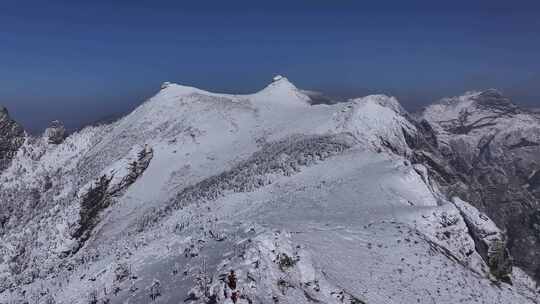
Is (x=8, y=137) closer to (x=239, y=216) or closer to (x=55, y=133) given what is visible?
(x=55, y=133)

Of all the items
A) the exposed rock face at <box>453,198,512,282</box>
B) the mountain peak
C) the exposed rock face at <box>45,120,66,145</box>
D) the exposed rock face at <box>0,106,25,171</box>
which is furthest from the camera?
the mountain peak

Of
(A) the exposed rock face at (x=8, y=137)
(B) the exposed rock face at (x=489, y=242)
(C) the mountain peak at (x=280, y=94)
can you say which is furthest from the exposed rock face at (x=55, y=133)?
(B) the exposed rock face at (x=489, y=242)

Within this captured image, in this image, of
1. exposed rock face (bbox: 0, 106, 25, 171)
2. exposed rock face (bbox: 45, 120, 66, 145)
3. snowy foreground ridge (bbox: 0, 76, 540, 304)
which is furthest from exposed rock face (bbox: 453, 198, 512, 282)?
exposed rock face (bbox: 0, 106, 25, 171)

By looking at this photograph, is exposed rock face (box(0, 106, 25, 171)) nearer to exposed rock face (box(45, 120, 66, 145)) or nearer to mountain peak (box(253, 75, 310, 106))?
exposed rock face (box(45, 120, 66, 145))

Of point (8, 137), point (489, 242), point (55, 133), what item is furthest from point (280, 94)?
point (489, 242)

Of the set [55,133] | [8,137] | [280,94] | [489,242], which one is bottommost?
[55,133]

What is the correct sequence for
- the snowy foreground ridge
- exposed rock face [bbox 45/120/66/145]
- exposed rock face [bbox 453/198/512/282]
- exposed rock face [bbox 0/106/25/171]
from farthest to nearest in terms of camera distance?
exposed rock face [bbox 45/120/66/145] < exposed rock face [bbox 0/106/25/171] < exposed rock face [bbox 453/198/512/282] < the snowy foreground ridge

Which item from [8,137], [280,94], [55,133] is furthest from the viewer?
[280,94]
